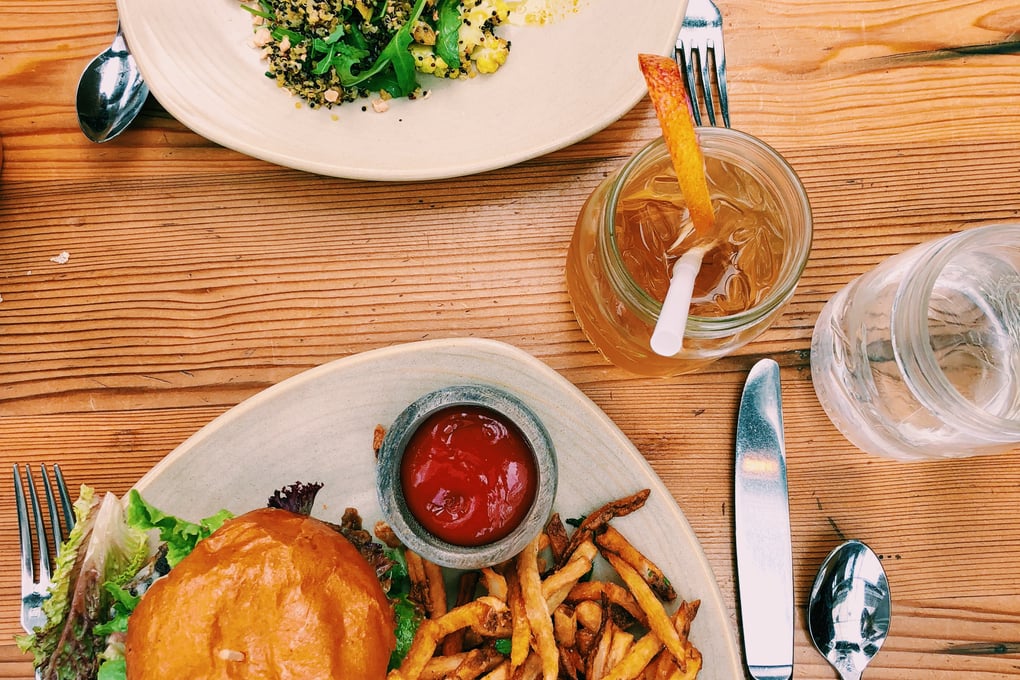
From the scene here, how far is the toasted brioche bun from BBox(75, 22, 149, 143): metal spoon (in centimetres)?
102

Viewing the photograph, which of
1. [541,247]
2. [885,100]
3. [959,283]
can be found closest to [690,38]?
[885,100]

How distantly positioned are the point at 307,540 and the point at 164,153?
3.36 ft

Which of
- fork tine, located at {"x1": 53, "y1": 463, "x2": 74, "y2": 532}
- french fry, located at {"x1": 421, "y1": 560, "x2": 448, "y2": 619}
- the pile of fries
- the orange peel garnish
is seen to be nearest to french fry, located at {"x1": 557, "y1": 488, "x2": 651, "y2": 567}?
the pile of fries

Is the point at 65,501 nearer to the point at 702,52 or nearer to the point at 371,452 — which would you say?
the point at 371,452

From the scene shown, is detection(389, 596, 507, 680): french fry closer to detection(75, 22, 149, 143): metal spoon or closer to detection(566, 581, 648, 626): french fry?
detection(566, 581, 648, 626): french fry

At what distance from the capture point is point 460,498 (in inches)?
49.0

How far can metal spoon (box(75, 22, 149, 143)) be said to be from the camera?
5.32 feet

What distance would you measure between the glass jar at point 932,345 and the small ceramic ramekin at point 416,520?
27.3 inches

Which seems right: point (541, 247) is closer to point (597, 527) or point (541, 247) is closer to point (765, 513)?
point (597, 527)

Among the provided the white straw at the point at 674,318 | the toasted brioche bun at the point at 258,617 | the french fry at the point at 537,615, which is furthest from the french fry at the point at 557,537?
the white straw at the point at 674,318

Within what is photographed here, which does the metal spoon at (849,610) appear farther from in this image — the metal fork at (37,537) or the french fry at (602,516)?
the metal fork at (37,537)

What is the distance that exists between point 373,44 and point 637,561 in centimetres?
122

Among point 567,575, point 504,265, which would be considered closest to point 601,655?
point 567,575

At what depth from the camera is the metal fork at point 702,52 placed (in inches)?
63.5
